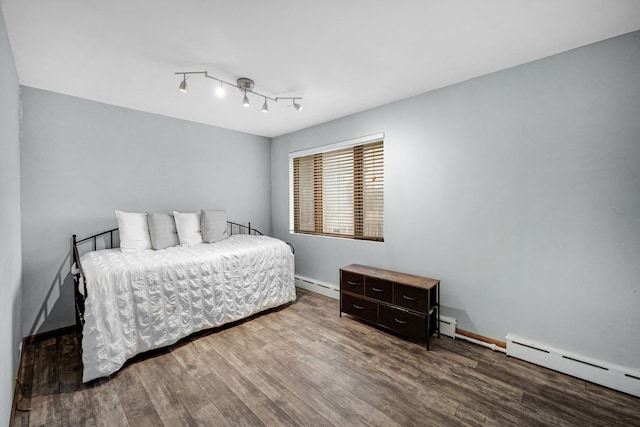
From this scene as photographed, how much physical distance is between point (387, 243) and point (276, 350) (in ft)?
5.53

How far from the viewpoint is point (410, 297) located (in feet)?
8.37

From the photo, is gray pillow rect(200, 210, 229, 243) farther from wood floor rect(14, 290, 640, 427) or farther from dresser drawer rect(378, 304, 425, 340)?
dresser drawer rect(378, 304, 425, 340)

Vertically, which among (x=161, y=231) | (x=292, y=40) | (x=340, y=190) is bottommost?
(x=161, y=231)

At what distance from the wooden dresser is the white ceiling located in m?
1.97

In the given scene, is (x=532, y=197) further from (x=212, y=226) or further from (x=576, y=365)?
(x=212, y=226)

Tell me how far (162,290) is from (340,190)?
2425 mm

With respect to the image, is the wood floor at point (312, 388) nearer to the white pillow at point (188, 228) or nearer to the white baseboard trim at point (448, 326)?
the white baseboard trim at point (448, 326)

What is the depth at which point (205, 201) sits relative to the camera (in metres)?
3.88

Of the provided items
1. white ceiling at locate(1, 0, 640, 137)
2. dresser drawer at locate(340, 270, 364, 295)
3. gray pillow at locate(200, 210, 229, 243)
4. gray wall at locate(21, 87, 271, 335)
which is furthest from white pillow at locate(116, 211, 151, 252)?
dresser drawer at locate(340, 270, 364, 295)

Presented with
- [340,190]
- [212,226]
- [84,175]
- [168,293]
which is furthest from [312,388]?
[84,175]

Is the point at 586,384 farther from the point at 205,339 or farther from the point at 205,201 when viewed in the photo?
the point at 205,201

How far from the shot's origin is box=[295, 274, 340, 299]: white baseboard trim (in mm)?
3738

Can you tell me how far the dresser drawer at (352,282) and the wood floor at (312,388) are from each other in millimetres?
551

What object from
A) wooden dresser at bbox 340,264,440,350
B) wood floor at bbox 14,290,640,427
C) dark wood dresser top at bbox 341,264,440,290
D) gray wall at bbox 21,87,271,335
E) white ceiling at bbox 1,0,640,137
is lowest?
wood floor at bbox 14,290,640,427
